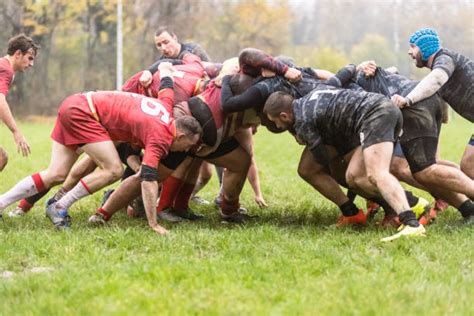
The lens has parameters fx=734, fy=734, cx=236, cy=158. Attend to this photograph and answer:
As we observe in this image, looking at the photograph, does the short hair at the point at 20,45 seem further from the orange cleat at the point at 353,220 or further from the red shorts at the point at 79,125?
the orange cleat at the point at 353,220

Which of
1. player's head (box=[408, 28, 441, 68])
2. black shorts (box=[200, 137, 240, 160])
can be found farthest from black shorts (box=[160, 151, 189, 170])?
player's head (box=[408, 28, 441, 68])

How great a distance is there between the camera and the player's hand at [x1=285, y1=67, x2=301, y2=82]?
7.18 metres

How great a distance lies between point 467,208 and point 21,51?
5096mm

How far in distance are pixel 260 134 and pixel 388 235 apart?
62.9 feet

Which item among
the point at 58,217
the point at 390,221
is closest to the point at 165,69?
the point at 58,217

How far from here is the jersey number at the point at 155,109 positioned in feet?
22.8

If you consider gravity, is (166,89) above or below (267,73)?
below

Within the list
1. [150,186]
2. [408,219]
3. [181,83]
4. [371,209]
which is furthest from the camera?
[371,209]

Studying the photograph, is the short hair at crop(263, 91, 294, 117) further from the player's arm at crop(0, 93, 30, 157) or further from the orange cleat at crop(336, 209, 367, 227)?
the player's arm at crop(0, 93, 30, 157)

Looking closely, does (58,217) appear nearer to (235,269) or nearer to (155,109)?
(155,109)

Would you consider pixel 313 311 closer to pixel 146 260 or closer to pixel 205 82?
pixel 146 260

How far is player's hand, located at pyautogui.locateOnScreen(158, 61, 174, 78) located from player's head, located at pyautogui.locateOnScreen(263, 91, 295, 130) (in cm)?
129

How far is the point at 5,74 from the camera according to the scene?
27.0 feet

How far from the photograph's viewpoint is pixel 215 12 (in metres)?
48.6
